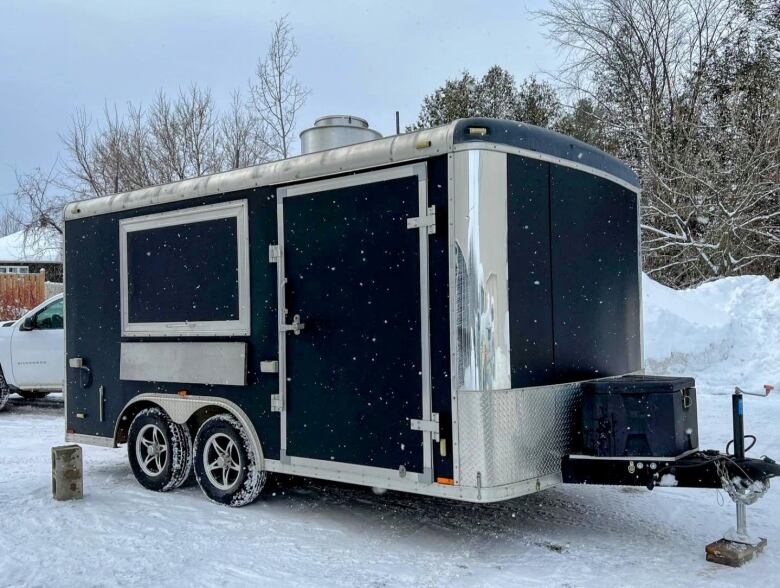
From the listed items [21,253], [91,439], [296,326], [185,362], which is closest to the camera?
[296,326]

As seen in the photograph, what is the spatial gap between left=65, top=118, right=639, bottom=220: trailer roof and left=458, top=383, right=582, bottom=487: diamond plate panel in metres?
1.54

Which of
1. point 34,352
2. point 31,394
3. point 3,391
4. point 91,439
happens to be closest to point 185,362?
point 91,439

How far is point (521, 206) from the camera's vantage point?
191 inches

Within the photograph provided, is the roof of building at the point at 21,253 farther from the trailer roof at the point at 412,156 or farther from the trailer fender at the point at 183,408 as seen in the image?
the trailer roof at the point at 412,156

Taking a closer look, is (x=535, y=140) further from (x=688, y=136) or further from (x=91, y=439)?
(x=688, y=136)

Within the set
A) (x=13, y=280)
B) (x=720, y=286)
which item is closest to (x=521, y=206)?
(x=720, y=286)

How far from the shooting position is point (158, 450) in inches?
261

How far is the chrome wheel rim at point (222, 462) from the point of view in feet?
19.8

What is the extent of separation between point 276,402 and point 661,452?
2.70 meters

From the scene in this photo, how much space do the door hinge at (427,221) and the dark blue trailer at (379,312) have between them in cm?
1

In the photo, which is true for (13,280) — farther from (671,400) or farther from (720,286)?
(671,400)

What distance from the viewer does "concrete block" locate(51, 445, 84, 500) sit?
243 inches

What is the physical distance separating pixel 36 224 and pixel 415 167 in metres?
23.5

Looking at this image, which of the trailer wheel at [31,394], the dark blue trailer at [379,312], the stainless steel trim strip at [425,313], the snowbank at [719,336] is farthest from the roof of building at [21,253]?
the stainless steel trim strip at [425,313]
